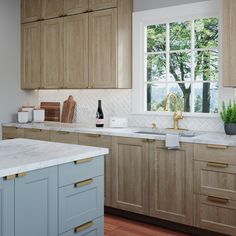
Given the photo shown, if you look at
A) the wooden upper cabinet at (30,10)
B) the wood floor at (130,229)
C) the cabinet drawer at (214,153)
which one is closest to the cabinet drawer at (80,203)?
the wood floor at (130,229)

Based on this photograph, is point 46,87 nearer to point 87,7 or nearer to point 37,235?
point 87,7

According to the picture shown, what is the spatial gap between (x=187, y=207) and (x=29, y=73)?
3.13m

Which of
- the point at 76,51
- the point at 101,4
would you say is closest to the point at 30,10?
the point at 76,51

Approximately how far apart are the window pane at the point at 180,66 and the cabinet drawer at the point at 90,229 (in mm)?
2222

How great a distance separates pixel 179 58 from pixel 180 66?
96 mm

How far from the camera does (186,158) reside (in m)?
3.58

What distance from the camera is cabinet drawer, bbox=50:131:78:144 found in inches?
176

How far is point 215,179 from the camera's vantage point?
3404mm

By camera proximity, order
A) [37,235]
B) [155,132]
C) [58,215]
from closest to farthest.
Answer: [37,235]
[58,215]
[155,132]

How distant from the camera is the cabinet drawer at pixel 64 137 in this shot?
4480mm

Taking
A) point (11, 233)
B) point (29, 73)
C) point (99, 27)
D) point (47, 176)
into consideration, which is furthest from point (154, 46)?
point (11, 233)

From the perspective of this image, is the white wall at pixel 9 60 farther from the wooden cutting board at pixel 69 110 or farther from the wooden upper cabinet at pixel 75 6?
the wooden upper cabinet at pixel 75 6

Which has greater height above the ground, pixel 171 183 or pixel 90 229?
pixel 171 183

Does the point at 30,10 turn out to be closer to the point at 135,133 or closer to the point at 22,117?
the point at 22,117
